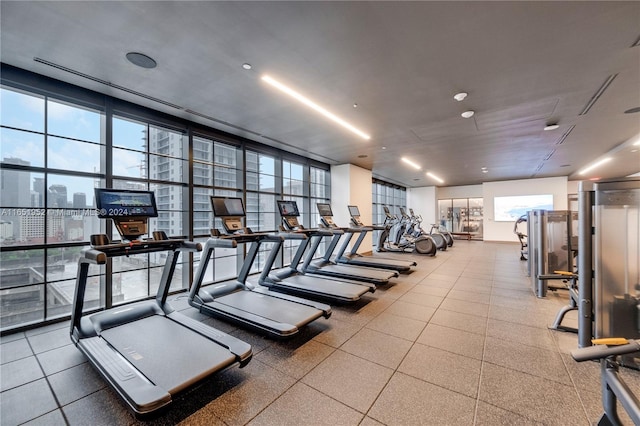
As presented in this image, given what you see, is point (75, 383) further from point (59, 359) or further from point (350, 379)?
point (350, 379)

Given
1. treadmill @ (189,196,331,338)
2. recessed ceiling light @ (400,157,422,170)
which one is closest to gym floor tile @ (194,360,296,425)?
treadmill @ (189,196,331,338)

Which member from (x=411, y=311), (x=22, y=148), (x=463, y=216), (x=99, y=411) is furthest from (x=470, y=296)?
(x=463, y=216)

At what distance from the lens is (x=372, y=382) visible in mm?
2312

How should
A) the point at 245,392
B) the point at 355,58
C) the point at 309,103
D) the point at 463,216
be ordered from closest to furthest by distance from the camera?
the point at 245,392, the point at 355,58, the point at 309,103, the point at 463,216

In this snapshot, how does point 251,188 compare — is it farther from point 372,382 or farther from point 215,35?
point 372,382

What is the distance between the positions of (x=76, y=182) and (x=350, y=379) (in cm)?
455

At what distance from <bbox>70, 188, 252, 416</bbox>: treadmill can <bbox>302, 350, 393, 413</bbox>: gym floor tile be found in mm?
688

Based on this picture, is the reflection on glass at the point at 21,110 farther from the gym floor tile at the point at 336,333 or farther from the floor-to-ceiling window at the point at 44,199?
the gym floor tile at the point at 336,333

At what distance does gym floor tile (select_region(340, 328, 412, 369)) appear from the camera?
2.67 metres

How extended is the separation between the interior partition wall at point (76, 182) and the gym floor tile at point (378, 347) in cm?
357

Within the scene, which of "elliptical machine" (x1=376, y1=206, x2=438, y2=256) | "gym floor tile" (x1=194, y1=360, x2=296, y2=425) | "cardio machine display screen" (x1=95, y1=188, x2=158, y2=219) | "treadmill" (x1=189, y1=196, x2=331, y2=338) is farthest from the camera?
"elliptical machine" (x1=376, y1=206, x2=438, y2=256)

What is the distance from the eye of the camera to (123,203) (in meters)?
2.99

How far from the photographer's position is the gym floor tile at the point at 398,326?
Answer: 3.22 meters

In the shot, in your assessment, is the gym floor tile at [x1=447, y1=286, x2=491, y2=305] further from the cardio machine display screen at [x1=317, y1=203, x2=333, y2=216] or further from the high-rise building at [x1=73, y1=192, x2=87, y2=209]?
the high-rise building at [x1=73, y1=192, x2=87, y2=209]
